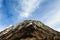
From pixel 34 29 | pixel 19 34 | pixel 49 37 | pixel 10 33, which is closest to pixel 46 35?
pixel 49 37

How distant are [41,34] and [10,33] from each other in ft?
18.2

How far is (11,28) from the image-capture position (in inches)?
1155

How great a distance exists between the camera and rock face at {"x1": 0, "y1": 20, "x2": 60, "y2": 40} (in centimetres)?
2623

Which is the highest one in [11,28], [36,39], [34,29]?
[11,28]

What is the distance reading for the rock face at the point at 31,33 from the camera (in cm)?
2623

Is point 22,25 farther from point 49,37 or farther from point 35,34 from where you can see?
point 49,37

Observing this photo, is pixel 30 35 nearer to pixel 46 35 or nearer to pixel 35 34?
pixel 35 34

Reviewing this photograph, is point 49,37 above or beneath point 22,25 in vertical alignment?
beneath

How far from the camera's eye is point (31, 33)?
2639 centimetres

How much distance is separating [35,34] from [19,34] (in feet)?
8.96

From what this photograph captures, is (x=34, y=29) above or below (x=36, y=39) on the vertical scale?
above

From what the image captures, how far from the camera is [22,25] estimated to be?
28266 millimetres

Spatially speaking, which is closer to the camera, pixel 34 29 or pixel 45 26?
pixel 34 29

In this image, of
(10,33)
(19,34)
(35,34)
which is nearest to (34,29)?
(35,34)
